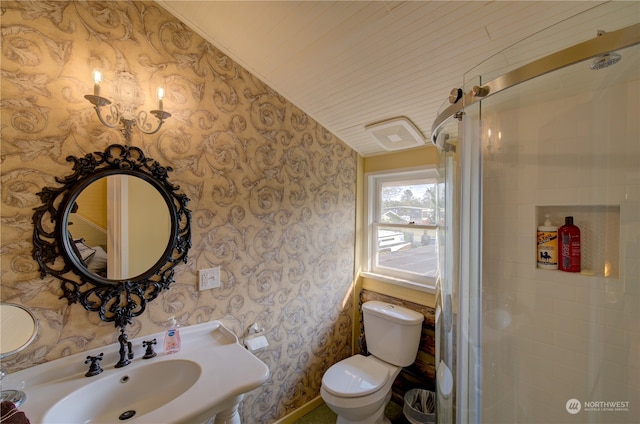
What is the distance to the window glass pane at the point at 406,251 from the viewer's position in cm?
210

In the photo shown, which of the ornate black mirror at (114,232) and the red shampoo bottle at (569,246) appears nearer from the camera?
the ornate black mirror at (114,232)

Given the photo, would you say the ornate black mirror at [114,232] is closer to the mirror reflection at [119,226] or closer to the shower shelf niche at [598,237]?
the mirror reflection at [119,226]

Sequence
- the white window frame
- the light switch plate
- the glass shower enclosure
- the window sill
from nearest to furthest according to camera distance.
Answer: the glass shower enclosure < the light switch plate < the window sill < the white window frame

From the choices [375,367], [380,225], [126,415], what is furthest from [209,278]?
[380,225]

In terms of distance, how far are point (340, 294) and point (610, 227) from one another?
5.45 ft

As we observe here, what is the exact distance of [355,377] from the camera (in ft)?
5.62

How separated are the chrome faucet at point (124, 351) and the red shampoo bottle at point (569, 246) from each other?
6.75 ft

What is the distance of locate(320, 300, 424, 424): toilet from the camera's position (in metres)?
1.56

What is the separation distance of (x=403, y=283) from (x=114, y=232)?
6.23 ft

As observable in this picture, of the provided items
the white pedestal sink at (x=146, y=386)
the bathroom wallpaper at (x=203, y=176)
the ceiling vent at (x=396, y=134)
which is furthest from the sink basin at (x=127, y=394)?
the ceiling vent at (x=396, y=134)

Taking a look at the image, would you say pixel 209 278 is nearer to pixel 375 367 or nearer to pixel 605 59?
pixel 375 367

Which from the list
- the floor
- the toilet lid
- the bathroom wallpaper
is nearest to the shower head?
the bathroom wallpaper

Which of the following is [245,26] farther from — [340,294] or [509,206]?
[340,294]

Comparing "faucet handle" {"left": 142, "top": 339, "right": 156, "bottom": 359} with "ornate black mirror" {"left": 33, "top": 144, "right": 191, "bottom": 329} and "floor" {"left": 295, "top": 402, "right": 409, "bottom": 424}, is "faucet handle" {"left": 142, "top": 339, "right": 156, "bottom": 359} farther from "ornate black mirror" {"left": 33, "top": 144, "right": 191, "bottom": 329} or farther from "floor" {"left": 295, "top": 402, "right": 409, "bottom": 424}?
"floor" {"left": 295, "top": 402, "right": 409, "bottom": 424}
